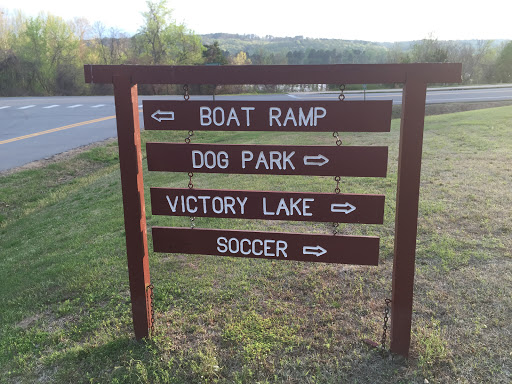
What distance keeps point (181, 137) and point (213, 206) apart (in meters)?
11.6

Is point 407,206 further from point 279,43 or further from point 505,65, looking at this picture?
point 279,43

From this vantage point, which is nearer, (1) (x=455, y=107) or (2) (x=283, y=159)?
(2) (x=283, y=159)

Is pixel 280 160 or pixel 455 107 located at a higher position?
pixel 280 160

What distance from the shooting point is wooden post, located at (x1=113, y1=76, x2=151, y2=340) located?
108 inches

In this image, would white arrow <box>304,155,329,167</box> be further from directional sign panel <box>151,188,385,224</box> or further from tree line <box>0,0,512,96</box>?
tree line <box>0,0,512,96</box>

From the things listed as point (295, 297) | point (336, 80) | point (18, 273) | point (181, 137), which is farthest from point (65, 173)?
point (336, 80)

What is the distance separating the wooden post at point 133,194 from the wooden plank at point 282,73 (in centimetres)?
13

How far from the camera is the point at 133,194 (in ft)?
9.43

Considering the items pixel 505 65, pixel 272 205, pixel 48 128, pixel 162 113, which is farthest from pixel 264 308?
pixel 505 65

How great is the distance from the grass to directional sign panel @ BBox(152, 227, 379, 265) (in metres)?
0.58

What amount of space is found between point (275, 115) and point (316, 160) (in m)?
0.39

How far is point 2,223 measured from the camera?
23.1ft

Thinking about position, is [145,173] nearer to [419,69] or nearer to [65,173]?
[65,173]

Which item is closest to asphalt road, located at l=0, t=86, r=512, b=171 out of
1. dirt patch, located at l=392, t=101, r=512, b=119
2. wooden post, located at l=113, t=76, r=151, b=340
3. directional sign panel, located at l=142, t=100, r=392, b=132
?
dirt patch, located at l=392, t=101, r=512, b=119
